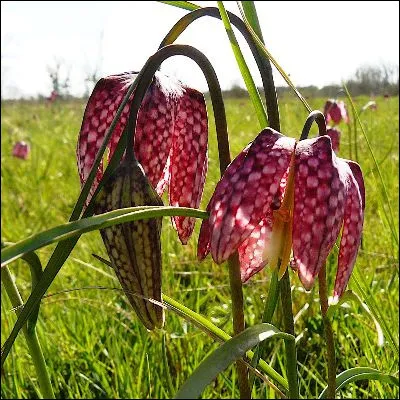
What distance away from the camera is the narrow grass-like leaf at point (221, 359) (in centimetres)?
45

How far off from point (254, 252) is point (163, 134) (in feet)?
0.55

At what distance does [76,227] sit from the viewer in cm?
50

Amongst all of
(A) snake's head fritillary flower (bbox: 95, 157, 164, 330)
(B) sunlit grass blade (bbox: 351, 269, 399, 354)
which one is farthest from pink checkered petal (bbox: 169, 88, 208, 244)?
(B) sunlit grass blade (bbox: 351, 269, 399, 354)

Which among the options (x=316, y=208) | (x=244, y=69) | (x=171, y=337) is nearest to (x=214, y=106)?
(x=244, y=69)

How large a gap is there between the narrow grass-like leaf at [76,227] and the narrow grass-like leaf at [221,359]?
0.11 metres

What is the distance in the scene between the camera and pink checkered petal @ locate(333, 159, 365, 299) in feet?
2.22

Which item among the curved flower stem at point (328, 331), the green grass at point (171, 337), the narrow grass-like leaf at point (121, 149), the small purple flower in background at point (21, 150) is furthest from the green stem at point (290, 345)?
the small purple flower in background at point (21, 150)

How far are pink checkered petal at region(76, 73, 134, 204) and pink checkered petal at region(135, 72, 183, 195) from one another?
0.03 meters

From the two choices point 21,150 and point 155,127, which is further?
point 21,150

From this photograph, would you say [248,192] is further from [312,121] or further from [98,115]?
[98,115]

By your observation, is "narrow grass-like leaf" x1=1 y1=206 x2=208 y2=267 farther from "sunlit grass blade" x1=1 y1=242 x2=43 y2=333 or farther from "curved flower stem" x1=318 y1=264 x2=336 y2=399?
"curved flower stem" x1=318 y1=264 x2=336 y2=399

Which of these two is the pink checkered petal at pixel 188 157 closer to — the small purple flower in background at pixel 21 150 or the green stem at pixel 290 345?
the green stem at pixel 290 345

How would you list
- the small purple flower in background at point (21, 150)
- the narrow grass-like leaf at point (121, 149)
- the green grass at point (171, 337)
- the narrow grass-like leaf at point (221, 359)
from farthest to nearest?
the small purple flower in background at point (21, 150) < the green grass at point (171, 337) < the narrow grass-like leaf at point (121, 149) < the narrow grass-like leaf at point (221, 359)

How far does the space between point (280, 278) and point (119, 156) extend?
0.64 ft
